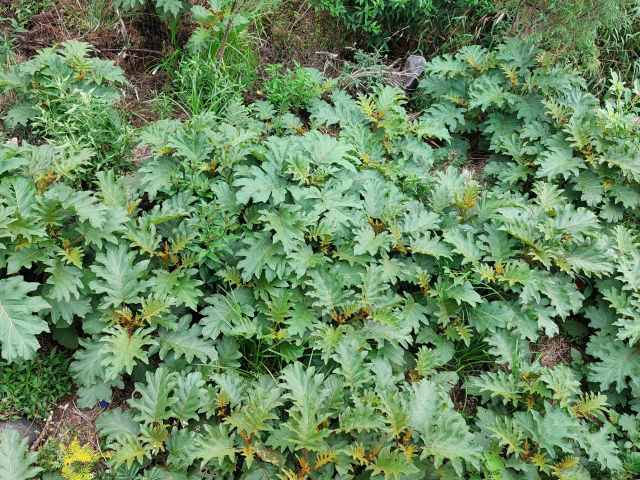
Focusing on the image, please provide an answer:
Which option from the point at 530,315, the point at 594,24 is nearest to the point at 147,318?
the point at 530,315

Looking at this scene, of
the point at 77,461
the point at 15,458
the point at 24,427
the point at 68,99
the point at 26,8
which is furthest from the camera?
the point at 26,8

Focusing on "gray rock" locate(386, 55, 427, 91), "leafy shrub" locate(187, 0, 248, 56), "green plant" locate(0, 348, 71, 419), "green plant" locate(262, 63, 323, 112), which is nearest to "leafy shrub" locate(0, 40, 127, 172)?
"leafy shrub" locate(187, 0, 248, 56)

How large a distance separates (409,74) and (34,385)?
152 inches

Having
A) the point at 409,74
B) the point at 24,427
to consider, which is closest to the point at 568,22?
the point at 409,74

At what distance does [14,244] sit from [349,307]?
190 centimetres

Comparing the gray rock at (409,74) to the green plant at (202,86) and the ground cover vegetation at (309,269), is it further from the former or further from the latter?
the green plant at (202,86)

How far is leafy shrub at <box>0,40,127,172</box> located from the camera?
11.8 feet

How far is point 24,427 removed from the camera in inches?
115

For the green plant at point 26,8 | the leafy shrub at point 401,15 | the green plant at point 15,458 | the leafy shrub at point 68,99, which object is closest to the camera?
the green plant at point 15,458

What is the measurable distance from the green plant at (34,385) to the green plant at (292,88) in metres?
2.47

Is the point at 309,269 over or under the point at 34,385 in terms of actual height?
over

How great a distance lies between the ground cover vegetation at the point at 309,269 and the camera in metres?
2.88

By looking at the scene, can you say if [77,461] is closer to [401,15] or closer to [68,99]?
[68,99]

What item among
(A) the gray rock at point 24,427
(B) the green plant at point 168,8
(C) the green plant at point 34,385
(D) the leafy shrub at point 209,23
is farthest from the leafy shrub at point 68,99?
(A) the gray rock at point 24,427
